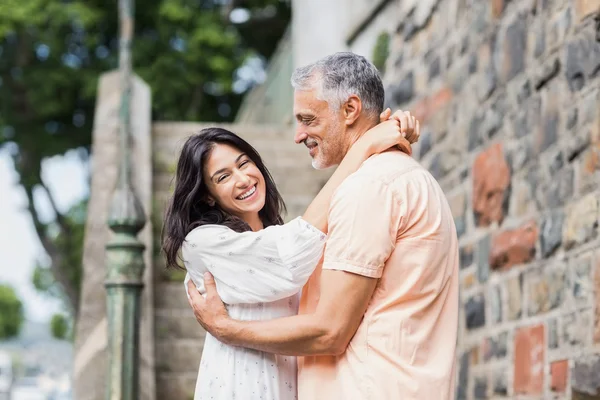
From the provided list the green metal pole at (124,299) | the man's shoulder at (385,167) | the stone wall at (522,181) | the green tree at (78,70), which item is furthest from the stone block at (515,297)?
the green tree at (78,70)

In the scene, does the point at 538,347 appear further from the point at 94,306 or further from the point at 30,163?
the point at 30,163

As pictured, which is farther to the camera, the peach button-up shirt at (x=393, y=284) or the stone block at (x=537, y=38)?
the stone block at (x=537, y=38)

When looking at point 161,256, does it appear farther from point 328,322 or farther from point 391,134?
point 328,322

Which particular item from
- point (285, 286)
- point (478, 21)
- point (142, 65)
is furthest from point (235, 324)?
point (142, 65)

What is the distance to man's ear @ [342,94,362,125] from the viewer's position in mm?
3096

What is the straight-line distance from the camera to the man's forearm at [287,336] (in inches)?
113

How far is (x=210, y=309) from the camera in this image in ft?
10.3

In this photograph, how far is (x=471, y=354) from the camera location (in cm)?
632

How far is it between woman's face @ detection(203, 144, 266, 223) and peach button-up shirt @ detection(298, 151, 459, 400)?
45 cm

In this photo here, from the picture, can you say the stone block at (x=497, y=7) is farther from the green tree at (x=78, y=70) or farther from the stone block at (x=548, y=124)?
the green tree at (x=78, y=70)

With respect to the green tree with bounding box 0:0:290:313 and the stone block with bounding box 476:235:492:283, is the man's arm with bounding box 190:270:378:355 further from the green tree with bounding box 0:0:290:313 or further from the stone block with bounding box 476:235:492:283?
the green tree with bounding box 0:0:290:313

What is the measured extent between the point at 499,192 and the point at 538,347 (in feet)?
3.39

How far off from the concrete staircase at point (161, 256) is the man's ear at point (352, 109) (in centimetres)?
264

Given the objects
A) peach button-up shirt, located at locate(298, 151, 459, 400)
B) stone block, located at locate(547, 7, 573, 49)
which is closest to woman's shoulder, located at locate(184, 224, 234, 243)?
peach button-up shirt, located at locate(298, 151, 459, 400)
